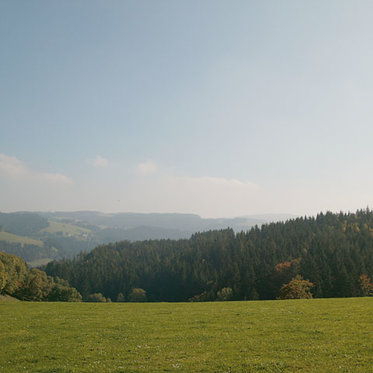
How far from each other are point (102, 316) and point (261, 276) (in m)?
115

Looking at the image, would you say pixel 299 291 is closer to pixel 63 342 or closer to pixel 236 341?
pixel 236 341

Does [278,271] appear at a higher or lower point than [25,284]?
higher

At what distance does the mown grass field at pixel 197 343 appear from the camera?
1730 cm

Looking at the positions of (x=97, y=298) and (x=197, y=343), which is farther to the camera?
(x=97, y=298)

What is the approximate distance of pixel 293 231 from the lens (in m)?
197

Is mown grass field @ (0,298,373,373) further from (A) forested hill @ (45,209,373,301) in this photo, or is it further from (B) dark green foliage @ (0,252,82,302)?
(A) forested hill @ (45,209,373,301)

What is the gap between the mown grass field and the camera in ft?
56.7

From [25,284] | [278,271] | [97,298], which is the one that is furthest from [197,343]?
[97,298]

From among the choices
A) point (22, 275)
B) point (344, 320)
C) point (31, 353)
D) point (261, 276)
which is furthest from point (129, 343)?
point (261, 276)

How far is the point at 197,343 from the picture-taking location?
22016 millimetres

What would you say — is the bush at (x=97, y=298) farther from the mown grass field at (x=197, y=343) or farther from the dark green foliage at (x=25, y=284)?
the mown grass field at (x=197, y=343)

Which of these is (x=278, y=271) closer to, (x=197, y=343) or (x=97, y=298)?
(x=97, y=298)

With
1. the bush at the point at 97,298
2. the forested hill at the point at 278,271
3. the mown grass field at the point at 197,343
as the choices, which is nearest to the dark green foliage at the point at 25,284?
the bush at the point at 97,298

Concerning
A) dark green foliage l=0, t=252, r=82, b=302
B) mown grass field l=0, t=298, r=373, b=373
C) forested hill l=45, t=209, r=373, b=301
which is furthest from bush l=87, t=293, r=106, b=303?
mown grass field l=0, t=298, r=373, b=373
